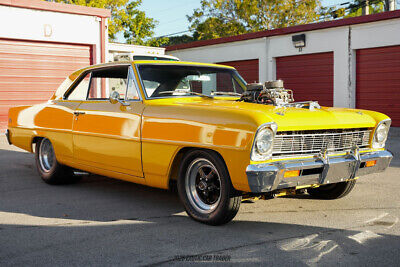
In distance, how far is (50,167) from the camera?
21.8 ft

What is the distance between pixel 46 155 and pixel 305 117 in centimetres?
387

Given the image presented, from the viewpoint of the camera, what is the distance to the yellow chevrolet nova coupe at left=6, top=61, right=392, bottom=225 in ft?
13.4

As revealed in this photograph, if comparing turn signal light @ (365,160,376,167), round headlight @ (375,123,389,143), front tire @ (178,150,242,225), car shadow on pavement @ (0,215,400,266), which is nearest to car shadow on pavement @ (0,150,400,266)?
car shadow on pavement @ (0,215,400,266)

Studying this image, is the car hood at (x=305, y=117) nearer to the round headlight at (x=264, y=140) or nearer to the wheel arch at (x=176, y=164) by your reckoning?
the round headlight at (x=264, y=140)

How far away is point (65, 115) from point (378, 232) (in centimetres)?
389

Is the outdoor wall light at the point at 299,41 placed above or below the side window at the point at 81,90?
above

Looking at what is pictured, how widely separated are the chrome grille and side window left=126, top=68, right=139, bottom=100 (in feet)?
5.73

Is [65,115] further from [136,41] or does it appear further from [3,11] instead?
[136,41]

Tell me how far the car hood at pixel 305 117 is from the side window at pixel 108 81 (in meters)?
0.87

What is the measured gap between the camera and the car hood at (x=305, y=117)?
4.11 metres

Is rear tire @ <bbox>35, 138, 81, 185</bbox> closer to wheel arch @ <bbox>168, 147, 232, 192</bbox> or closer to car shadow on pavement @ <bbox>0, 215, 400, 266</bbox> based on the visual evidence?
car shadow on pavement @ <bbox>0, 215, 400, 266</bbox>

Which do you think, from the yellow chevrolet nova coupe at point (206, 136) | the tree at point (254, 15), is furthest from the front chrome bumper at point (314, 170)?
the tree at point (254, 15)

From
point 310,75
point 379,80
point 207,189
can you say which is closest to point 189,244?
point 207,189

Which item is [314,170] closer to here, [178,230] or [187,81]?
[178,230]
